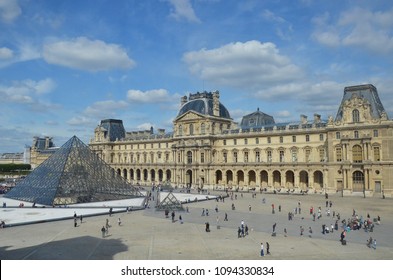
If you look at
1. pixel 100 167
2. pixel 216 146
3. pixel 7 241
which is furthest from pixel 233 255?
pixel 216 146

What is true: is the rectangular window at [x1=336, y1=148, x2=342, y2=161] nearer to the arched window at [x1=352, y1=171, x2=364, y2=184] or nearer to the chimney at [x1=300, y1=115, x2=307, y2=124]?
the arched window at [x1=352, y1=171, x2=364, y2=184]

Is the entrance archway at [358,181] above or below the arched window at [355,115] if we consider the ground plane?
below

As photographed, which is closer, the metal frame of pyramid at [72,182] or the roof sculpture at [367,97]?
the metal frame of pyramid at [72,182]

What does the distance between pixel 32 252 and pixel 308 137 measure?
47.6 meters

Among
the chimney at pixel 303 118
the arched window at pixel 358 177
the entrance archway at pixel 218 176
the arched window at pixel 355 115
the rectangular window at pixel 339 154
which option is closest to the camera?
the arched window at pixel 358 177

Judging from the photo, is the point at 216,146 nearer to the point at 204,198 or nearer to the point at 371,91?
the point at 204,198

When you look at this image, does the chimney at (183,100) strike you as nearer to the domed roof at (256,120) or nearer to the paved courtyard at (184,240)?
the domed roof at (256,120)

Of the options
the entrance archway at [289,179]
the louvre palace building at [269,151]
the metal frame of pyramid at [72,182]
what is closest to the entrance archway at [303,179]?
the louvre palace building at [269,151]

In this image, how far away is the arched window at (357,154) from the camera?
52.9m

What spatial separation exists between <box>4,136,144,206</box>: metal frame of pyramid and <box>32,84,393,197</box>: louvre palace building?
22.0 m

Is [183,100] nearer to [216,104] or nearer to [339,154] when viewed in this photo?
[216,104]

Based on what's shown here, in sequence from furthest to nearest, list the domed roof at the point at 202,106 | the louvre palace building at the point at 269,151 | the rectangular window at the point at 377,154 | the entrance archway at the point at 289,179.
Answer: the domed roof at the point at 202,106 → the entrance archway at the point at 289,179 → the louvre palace building at the point at 269,151 → the rectangular window at the point at 377,154

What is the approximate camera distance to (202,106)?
245ft

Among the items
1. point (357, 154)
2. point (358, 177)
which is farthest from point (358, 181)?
point (357, 154)
